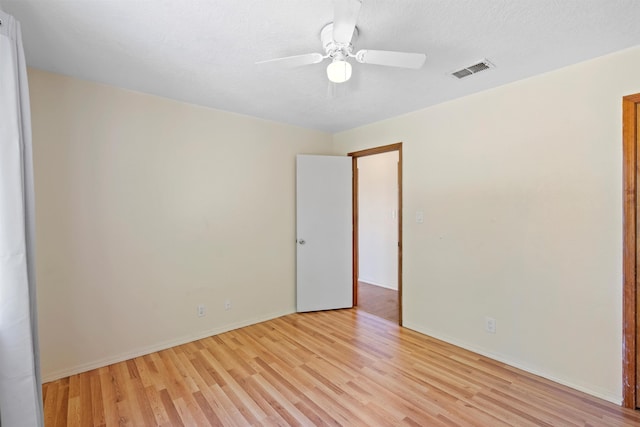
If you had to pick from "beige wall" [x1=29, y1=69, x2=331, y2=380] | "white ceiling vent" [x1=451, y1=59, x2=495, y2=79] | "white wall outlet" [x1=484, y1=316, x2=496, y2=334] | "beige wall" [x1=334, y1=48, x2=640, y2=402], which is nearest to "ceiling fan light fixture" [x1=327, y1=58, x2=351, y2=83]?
"white ceiling vent" [x1=451, y1=59, x2=495, y2=79]

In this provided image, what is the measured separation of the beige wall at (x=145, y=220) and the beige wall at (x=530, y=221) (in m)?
1.76

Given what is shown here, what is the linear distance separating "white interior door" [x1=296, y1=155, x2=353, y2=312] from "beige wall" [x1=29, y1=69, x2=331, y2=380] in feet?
0.80

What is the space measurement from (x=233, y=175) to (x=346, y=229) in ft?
5.29

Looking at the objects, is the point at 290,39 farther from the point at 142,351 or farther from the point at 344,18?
the point at 142,351

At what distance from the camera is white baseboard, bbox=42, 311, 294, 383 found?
220 cm

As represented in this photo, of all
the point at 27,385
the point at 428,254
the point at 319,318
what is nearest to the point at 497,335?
the point at 428,254

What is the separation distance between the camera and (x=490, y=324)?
2508mm

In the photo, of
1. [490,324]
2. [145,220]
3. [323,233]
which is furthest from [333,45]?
[490,324]

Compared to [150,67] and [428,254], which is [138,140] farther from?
[428,254]

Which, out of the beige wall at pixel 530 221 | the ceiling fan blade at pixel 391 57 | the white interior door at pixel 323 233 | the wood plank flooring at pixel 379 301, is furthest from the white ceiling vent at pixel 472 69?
the wood plank flooring at pixel 379 301

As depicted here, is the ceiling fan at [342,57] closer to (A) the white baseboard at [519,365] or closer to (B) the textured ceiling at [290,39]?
(B) the textured ceiling at [290,39]

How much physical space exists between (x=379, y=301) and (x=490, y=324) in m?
1.72

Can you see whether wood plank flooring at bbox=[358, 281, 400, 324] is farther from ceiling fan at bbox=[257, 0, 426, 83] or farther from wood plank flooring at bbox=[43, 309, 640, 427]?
ceiling fan at bbox=[257, 0, 426, 83]

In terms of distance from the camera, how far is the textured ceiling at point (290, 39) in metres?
1.45
